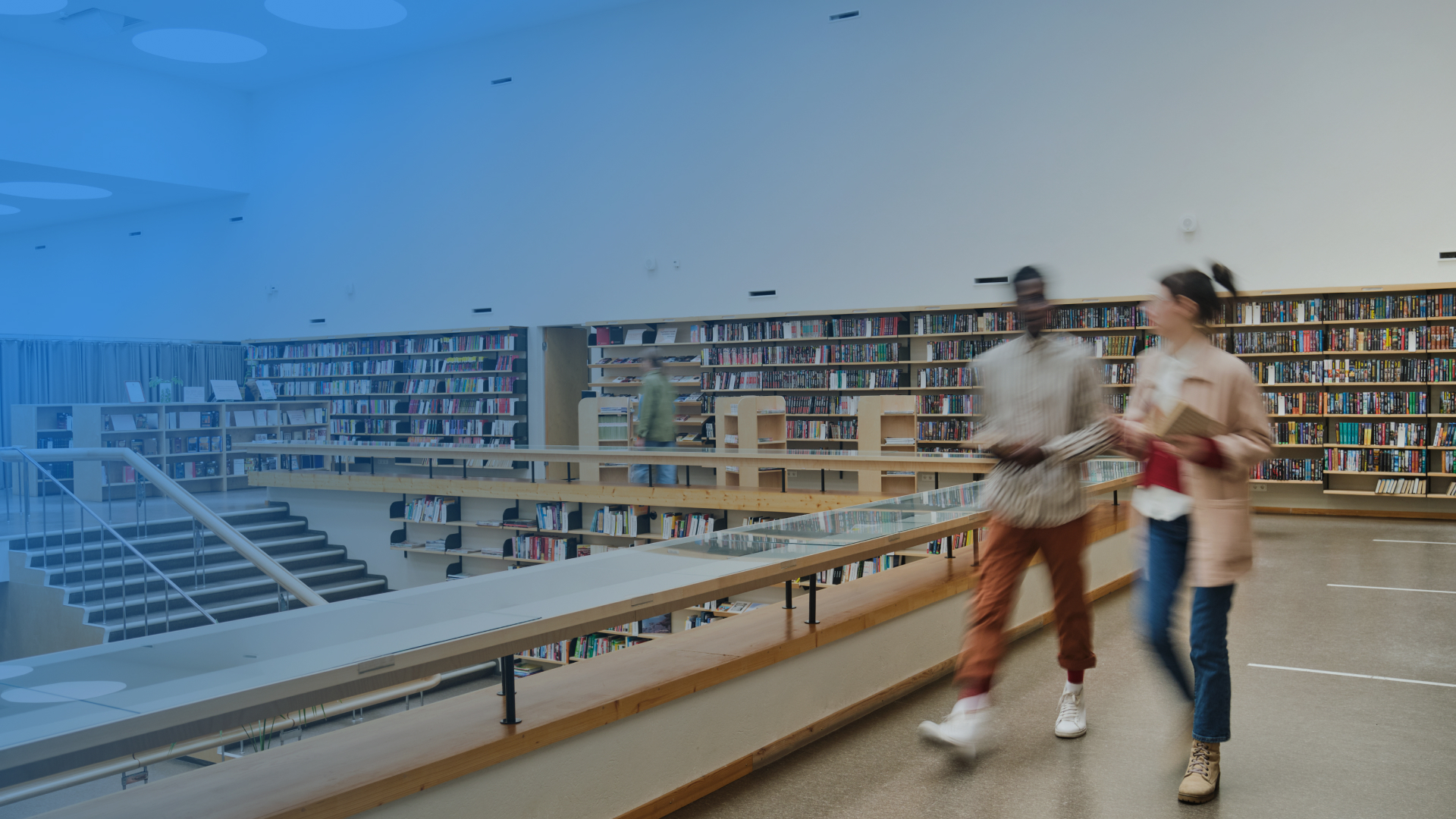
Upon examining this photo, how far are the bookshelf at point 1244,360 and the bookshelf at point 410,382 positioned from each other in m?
2.61

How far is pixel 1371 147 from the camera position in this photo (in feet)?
29.4

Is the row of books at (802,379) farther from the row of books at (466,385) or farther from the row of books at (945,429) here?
the row of books at (466,385)

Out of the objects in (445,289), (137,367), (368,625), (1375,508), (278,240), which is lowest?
(1375,508)

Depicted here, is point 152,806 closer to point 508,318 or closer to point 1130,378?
point 1130,378

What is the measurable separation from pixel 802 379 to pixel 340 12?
7061mm

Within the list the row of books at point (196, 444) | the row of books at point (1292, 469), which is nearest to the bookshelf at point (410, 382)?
the row of books at point (196, 444)

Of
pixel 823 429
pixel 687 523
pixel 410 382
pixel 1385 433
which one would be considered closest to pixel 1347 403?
pixel 1385 433

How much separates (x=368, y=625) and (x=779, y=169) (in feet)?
34.3

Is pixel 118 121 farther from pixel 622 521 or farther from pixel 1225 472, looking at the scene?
pixel 1225 472

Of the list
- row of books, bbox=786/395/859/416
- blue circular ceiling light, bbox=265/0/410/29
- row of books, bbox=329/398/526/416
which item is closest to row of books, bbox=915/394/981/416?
row of books, bbox=786/395/859/416

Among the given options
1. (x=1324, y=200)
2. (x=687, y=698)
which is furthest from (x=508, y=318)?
(x=687, y=698)

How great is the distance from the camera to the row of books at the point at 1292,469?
9.04 meters

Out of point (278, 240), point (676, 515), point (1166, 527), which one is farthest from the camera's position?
point (278, 240)

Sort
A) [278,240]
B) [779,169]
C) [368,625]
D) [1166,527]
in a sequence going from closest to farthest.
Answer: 1. [368,625]
2. [1166,527]
3. [779,169]
4. [278,240]
